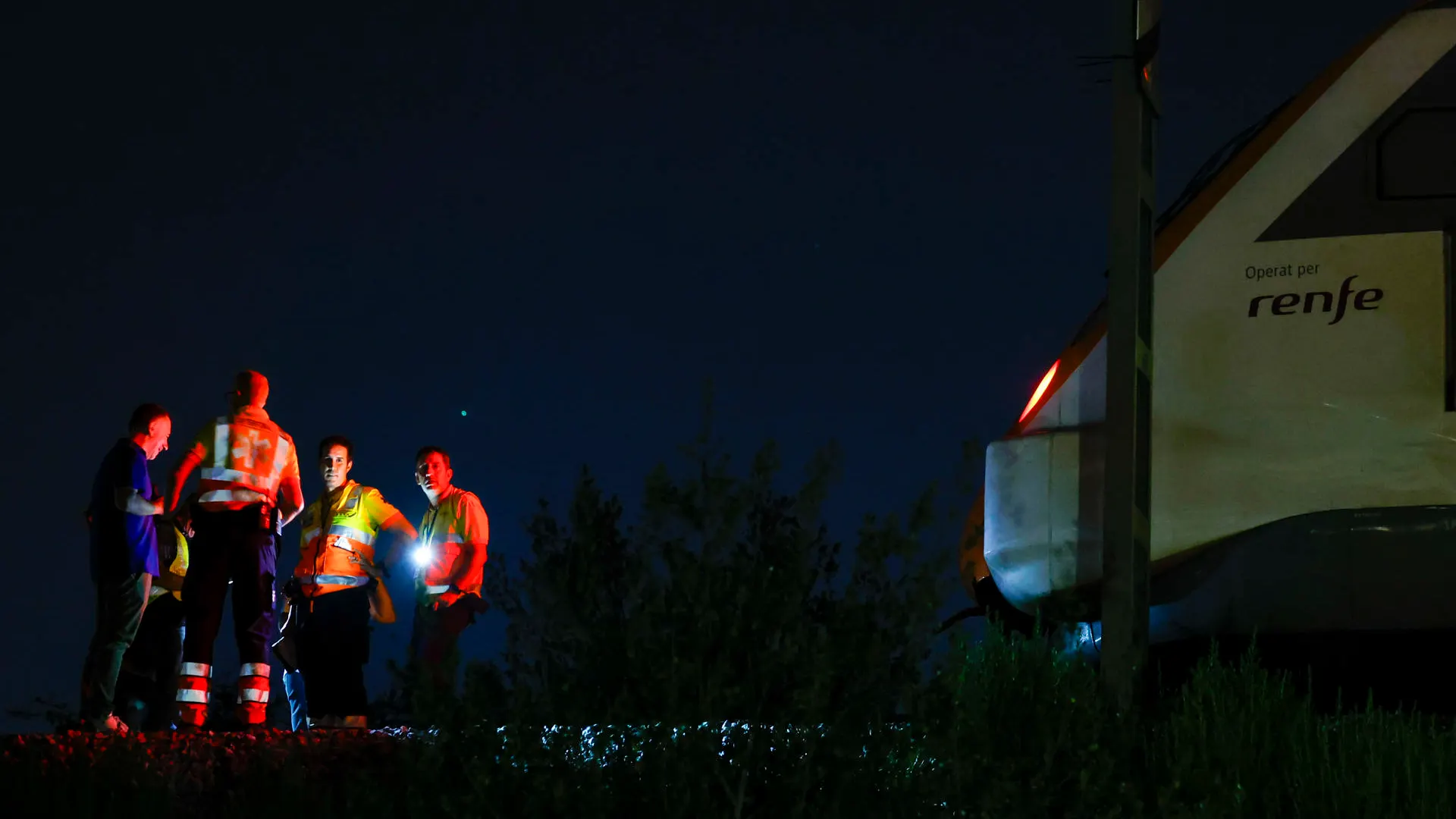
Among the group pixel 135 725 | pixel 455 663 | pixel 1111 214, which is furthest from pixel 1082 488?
pixel 135 725

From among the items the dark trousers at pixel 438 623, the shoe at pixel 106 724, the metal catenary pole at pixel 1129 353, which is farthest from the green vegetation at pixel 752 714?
the dark trousers at pixel 438 623

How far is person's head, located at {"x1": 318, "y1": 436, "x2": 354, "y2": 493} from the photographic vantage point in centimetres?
998

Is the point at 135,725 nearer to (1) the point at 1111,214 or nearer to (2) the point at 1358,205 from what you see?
(1) the point at 1111,214

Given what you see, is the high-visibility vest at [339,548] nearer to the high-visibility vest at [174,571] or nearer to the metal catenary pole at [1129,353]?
the high-visibility vest at [174,571]

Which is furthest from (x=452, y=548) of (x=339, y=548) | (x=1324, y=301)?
(x=1324, y=301)

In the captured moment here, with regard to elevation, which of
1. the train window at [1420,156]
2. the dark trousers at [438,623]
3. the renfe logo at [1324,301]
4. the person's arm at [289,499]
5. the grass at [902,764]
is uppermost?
the train window at [1420,156]

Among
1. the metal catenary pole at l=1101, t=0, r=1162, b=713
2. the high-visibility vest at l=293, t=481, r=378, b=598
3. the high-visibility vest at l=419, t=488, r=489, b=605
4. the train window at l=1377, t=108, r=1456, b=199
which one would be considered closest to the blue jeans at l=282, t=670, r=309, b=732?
the high-visibility vest at l=293, t=481, r=378, b=598

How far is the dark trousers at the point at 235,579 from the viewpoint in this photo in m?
8.68

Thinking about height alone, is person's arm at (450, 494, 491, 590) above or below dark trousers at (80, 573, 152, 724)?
above

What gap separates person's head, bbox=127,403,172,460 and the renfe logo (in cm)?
534

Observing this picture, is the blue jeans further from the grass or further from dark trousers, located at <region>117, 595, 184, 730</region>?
the grass

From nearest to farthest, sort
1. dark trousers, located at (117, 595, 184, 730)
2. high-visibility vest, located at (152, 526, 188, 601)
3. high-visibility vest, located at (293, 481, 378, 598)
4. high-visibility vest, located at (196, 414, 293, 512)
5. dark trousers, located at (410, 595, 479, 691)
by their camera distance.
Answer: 1. high-visibility vest, located at (196, 414, 293, 512)
2. dark trousers, located at (410, 595, 479, 691)
3. high-visibility vest, located at (293, 481, 378, 598)
4. dark trousers, located at (117, 595, 184, 730)
5. high-visibility vest, located at (152, 526, 188, 601)

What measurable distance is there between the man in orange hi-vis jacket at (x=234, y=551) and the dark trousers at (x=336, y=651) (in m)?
0.96

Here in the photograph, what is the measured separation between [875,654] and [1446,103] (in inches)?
129
